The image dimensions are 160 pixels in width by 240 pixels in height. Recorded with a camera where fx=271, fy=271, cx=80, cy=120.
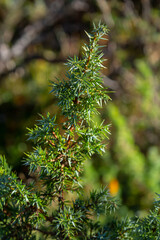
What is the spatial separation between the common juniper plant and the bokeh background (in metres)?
1.49

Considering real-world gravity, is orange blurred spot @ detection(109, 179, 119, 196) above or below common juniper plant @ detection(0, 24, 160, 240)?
above

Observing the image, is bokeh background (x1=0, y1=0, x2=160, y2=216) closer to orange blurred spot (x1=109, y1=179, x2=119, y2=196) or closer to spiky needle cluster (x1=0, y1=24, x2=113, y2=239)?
orange blurred spot (x1=109, y1=179, x2=119, y2=196)

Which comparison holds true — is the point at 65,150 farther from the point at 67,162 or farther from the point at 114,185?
the point at 114,185

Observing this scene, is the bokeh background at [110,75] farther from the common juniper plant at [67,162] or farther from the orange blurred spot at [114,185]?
the common juniper plant at [67,162]

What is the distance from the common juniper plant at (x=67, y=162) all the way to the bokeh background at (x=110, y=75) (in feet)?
4.89

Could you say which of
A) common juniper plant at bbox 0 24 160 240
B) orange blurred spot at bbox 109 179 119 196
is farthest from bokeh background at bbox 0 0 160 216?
common juniper plant at bbox 0 24 160 240

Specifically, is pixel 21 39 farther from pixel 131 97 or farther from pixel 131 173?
pixel 131 173

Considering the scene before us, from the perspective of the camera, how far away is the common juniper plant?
483 millimetres

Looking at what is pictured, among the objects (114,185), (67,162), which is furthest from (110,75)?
(67,162)

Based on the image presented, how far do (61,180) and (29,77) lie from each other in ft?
8.06

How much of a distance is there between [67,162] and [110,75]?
2484 millimetres

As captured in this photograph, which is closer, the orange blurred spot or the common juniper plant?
the common juniper plant

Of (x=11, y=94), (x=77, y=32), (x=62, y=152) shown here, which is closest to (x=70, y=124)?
(x=62, y=152)

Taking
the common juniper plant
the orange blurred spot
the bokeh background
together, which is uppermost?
the bokeh background
